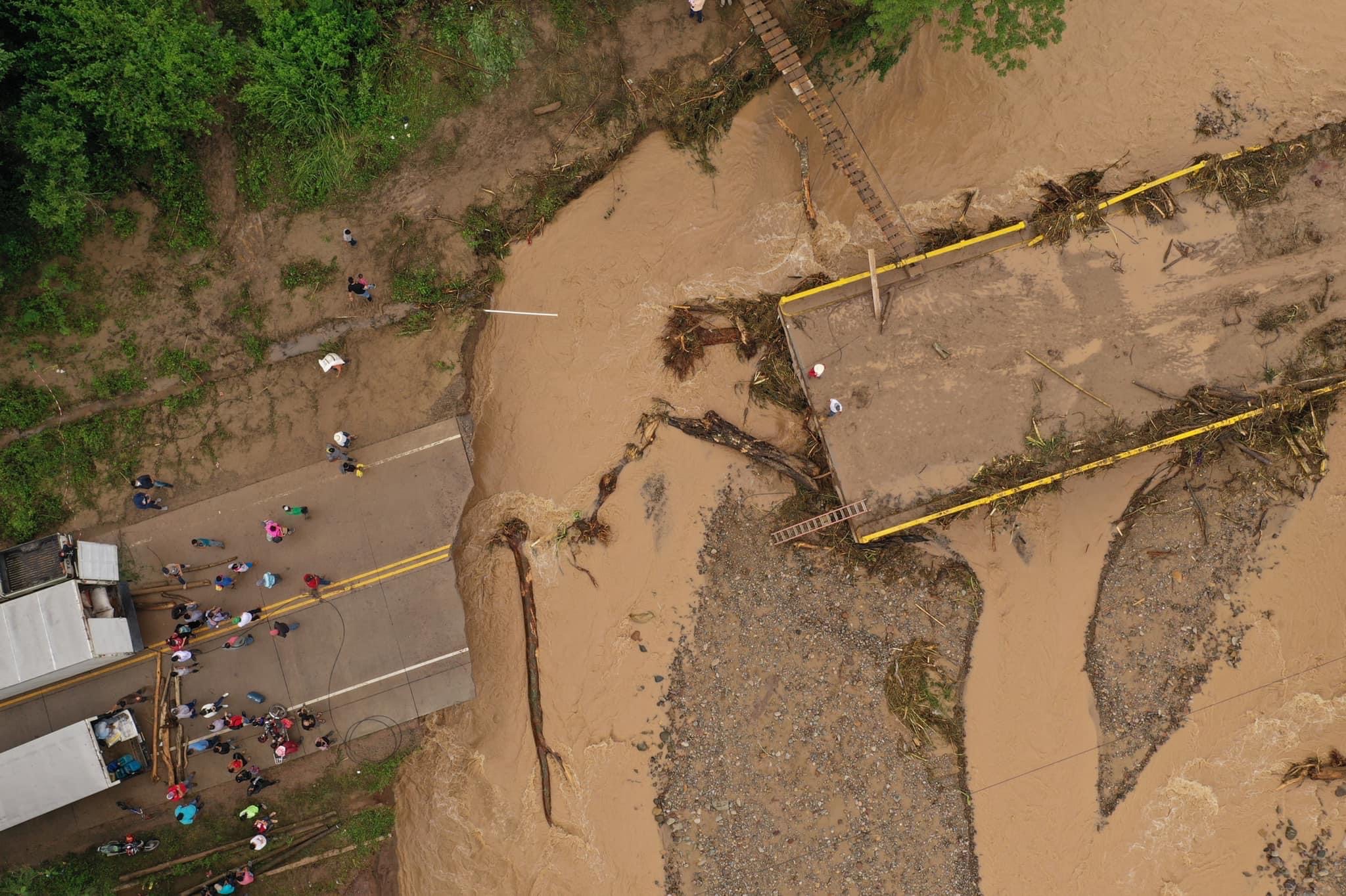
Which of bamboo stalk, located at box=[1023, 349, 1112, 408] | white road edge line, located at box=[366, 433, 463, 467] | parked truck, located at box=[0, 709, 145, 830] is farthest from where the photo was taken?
white road edge line, located at box=[366, 433, 463, 467]

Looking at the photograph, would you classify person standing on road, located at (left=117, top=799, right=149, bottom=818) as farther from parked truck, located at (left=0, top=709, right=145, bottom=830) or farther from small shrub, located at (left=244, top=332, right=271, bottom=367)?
small shrub, located at (left=244, top=332, right=271, bottom=367)

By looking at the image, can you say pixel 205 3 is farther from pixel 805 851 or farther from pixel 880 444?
pixel 805 851

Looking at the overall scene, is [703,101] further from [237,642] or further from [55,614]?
[55,614]

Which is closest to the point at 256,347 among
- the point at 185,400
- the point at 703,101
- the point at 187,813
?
the point at 185,400

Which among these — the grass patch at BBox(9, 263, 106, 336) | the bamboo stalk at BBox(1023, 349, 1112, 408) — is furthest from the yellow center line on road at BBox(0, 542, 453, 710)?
the bamboo stalk at BBox(1023, 349, 1112, 408)

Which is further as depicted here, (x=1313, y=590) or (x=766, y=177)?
(x=766, y=177)

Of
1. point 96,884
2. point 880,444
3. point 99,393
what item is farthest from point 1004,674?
point 99,393
